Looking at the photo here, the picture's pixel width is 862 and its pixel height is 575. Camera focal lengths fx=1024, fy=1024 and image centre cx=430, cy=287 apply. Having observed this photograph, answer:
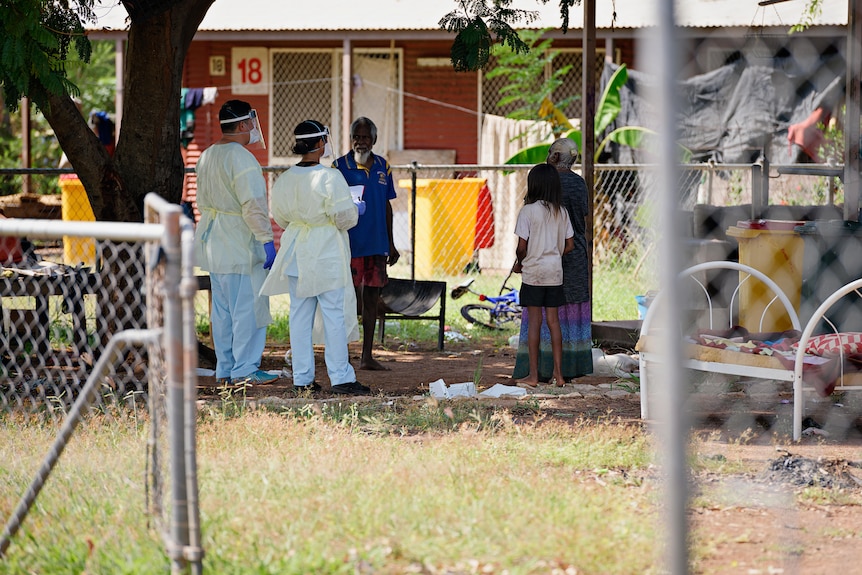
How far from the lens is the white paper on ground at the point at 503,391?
22.9ft

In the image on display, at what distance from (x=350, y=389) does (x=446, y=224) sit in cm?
754

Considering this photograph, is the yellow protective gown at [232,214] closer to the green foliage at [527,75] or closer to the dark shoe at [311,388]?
the dark shoe at [311,388]

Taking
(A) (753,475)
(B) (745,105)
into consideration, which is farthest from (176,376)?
(B) (745,105)

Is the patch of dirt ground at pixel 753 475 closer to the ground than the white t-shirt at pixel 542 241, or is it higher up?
closer to the ground

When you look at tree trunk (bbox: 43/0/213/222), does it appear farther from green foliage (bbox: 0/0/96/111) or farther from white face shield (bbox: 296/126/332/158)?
white face shield (bbox: 296/126/332/158)

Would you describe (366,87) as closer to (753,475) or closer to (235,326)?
(235,326)

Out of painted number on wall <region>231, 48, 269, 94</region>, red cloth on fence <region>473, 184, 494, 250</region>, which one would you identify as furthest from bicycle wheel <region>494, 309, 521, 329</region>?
painted number on wall <region>231, 48, 269, 94</region>

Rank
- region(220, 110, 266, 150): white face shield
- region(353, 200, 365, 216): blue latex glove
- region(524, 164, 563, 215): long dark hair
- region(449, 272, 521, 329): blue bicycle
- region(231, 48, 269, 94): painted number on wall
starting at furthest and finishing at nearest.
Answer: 1. region(231, 48, 269, 94): painted number on wall
2. region(449, 272, 521, 329): blue bicycle
3. region(353, 200, 365, 216): blue latex glove
4. region(220, 110, 266, 150): white face shield
5. region(524, 164, 563, 215): long dark hair

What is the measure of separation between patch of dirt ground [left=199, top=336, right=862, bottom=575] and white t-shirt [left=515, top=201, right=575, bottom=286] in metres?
0.80

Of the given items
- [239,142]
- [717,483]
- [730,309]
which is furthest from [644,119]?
[717,483]

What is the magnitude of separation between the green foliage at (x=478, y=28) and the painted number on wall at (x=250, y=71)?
9.65 meters

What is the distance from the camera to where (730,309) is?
25.8ft

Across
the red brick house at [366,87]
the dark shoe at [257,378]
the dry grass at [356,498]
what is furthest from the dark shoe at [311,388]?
the red brick house at [366,87]

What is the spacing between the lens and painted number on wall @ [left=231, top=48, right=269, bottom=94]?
17469mm
